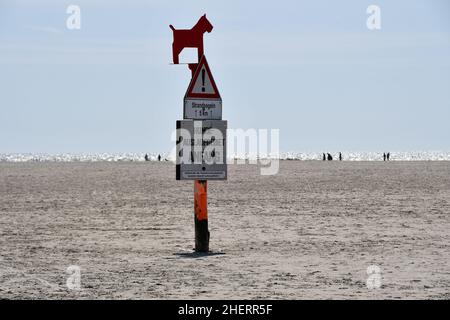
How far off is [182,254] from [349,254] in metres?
2.54

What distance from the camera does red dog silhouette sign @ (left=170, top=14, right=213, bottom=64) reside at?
13523 mm

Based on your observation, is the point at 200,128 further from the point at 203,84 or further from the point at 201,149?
the point at 203,84

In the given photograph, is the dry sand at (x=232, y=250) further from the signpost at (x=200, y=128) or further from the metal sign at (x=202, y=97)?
the metal sign at (x=202, y=97)

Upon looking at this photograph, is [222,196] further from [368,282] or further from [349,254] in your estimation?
[368,282]

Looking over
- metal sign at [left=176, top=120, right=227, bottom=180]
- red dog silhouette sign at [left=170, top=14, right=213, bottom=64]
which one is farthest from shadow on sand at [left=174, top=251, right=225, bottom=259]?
red dog silhouette sign at [left=170, top=14, right=213, bottom=64]

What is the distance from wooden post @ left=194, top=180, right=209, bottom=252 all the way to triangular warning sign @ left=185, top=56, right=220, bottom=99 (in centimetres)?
133

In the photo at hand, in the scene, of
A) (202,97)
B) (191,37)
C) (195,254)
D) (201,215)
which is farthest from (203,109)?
(195,254)

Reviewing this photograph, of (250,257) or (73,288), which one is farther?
(250,257)

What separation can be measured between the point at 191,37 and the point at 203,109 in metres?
1.18

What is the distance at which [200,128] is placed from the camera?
521 inches
